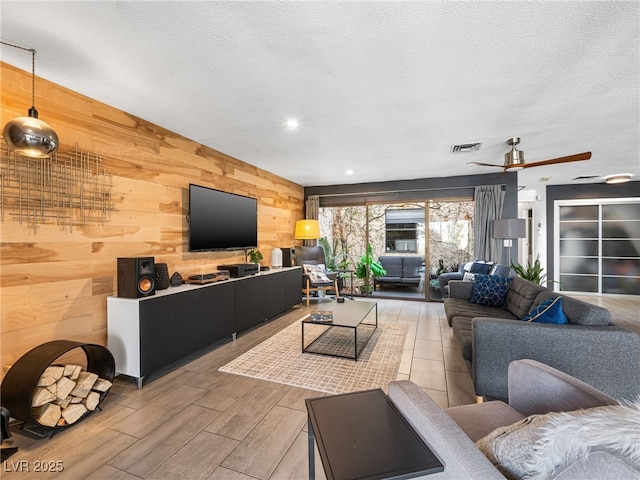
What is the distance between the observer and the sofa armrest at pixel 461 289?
12.6 ft

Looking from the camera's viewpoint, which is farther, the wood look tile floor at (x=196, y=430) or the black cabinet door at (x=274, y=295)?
the black cabinet door at (x=274, y=295)

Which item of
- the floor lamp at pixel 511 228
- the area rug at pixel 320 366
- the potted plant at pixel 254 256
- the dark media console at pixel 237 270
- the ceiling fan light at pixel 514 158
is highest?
the ceiling fan light at pixel 514 158

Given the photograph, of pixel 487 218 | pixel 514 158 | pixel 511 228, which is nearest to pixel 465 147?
pixel 514 158

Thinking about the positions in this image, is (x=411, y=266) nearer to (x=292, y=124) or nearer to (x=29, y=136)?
(x=292, y=124)

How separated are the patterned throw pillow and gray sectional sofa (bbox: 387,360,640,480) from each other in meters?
4.11

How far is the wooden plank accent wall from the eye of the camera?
2016 mm

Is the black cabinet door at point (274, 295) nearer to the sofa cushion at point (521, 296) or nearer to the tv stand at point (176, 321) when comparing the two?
A: the tv stand at point (176, 321)

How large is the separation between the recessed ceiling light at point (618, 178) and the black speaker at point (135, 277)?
7.78 m

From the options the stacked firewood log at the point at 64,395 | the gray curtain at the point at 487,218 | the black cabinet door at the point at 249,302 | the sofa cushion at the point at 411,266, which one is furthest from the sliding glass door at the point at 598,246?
the stacked firewood log at the point at 64,395

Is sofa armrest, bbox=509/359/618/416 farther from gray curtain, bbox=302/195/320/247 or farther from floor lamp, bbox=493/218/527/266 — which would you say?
gray curtain, bbox=302/195/320/247

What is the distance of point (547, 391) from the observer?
48.9 inches

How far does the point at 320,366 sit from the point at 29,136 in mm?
2744

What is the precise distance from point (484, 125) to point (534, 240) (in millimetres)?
5802

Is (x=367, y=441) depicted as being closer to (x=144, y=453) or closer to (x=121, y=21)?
(x=144, y=453)
